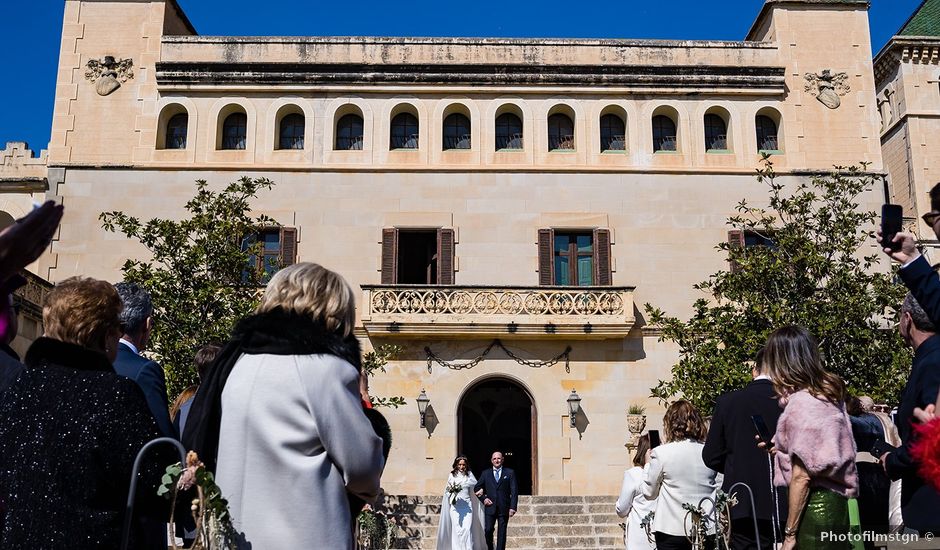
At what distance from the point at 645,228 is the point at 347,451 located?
1971 cm

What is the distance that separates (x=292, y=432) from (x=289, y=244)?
18915 millimetres

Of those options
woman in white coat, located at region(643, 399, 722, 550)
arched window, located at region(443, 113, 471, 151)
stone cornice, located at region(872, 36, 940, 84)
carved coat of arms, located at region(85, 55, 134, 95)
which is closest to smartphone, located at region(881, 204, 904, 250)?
woman in white coat, located at region(643, 399, 722, 550)

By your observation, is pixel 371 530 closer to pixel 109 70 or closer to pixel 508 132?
pixel 508 132

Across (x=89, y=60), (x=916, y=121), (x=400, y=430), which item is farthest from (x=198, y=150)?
(x=916, y=121)

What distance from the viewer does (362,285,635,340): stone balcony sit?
21281mm

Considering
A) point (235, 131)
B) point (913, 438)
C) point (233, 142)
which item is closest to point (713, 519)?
point (913, 438)

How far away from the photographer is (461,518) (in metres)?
15.5

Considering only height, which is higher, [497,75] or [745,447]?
[497,75]

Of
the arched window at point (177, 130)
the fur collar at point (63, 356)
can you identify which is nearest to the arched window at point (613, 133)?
the arched window at point (177, 130)

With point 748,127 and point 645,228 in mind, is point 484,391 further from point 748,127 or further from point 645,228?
point 748,127

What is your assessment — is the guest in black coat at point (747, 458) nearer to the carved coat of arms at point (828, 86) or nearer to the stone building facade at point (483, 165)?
the stone building facade at point (483, 165)

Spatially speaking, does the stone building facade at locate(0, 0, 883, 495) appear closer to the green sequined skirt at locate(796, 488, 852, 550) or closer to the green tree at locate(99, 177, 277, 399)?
the green tree at locate(99, 177, 277, 399)

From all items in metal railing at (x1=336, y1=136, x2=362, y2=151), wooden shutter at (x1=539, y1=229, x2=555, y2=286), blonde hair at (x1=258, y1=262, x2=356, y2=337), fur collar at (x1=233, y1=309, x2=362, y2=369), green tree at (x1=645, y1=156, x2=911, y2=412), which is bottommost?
fur collar at (x1=233, y1=309, x2=362, y2=369)

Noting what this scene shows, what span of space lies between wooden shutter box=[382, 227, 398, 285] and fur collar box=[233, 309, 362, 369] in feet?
59.6
